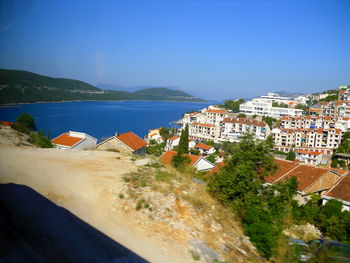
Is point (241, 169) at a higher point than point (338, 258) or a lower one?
higher

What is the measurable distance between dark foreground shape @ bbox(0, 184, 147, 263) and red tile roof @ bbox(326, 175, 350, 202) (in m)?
14.1

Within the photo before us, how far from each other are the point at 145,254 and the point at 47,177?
10.1ft

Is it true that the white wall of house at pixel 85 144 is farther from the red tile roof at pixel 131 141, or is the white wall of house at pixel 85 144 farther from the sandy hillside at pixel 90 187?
the sandy hillside at pixel 90 187

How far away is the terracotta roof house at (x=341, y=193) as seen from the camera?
13056mm

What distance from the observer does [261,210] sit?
4719mm

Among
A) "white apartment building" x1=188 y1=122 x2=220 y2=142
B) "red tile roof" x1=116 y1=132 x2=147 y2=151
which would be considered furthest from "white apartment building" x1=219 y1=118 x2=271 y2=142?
"red tile roof" x1=116 y1=132 x2=147 y2=151

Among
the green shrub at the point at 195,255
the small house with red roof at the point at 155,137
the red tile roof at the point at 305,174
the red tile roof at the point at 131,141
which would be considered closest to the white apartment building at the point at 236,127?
→ the small house with red roof at the point at 155,137

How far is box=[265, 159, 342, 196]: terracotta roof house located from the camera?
589 inches

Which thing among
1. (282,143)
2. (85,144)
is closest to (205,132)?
(282,143)

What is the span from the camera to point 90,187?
5023 millimetres

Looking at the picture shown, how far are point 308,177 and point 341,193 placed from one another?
231 centimetres

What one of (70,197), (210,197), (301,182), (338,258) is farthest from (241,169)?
(301,182)

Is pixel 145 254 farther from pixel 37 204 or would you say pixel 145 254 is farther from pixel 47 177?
pixel 47 177

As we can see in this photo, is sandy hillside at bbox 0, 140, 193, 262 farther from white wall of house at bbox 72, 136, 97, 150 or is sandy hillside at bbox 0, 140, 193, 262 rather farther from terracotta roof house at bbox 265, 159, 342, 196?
white wall of house at bbox 72, 136, 97, 150
